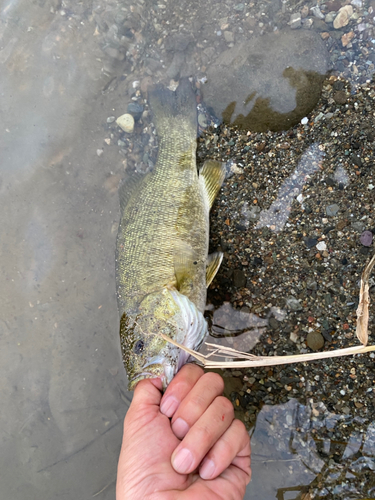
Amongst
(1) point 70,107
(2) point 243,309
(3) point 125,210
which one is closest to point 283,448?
(2) point 243,309

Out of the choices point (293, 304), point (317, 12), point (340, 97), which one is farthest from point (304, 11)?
point (293, 304)

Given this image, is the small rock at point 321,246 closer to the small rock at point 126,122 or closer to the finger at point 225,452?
the finger at point 225,452

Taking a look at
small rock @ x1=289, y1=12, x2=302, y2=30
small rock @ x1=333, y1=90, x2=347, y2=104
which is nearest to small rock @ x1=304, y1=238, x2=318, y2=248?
small rock @ x1=333, y1=90, x2=347, y2=104

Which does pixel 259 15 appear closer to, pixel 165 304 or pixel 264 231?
pixel 264 231

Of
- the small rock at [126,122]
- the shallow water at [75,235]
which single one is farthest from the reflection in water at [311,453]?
the small rock at [126,122]

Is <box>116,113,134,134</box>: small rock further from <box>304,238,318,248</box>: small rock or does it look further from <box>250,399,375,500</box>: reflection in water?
<box>250,399,375,500</box>: reflection in water

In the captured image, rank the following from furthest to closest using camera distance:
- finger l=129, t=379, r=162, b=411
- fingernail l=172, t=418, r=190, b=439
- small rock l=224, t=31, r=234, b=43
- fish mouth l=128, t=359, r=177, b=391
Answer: small rock l=224, t=31, r=234, b=43 → fish mouth l=128, t=359, r=177, b=391 → finger l=129, t=379, r=162, b=411 → fingernail l=172, t=418, r=190, b=439

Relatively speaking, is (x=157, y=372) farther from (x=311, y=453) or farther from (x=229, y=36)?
(x=229, y=36)
